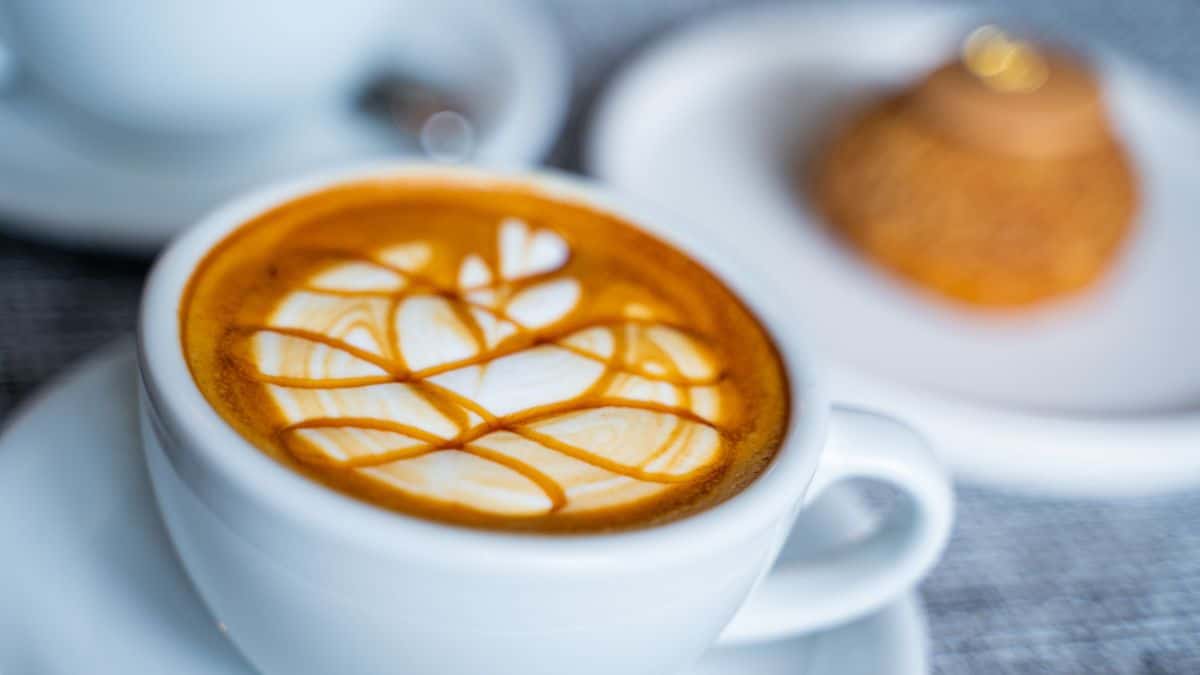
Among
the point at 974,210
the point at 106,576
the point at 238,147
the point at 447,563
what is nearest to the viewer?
the point at 447,563

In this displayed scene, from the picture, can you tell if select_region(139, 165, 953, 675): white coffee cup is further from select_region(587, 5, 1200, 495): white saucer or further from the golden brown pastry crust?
the golden brown pastry crust

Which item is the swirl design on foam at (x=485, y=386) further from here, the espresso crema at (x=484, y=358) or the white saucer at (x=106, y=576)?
the white saucer at (x=106, y=576)

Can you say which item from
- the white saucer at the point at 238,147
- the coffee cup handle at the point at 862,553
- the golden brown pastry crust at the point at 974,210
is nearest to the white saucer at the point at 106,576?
the coffee cup handle at the point at 862,553

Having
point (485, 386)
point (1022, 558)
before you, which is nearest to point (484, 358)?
point (485, 386)

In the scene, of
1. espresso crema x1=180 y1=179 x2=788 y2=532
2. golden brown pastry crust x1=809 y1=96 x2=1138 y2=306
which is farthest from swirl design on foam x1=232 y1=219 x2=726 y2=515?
golden brown pastry crust x1=809 y1=96 x2=1138 y2=306

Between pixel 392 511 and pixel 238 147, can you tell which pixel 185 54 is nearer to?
pixel 238 147

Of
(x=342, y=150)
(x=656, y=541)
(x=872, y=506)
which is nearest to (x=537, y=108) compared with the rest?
(x=342, y=150)
